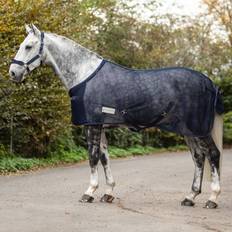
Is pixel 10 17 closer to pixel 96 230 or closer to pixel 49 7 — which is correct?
pixel 49 7

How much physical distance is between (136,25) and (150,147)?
6.30 m

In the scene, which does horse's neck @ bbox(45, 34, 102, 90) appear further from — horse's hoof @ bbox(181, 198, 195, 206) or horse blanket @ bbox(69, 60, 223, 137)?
horse's hoof @ bbox(181, 198, 195, 206)

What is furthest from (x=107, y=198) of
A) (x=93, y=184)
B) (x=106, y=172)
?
(x=106, y=172)

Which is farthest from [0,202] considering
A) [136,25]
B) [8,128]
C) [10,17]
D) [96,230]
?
[136,25]

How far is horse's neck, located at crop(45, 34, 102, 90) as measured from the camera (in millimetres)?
9320

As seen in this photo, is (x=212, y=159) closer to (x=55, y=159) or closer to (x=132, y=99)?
(x=132, y=99)

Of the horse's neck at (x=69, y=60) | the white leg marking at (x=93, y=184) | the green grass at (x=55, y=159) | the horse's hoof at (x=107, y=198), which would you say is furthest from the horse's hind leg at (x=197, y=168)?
the green grass at (x=55, y=159)

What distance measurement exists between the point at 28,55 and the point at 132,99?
1763 mm

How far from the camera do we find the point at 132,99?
901 cm

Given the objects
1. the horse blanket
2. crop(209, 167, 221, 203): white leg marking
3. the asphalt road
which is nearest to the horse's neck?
the horse blanket

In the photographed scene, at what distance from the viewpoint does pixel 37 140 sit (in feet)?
57.7

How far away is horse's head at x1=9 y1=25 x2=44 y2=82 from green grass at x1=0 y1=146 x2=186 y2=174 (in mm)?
5861

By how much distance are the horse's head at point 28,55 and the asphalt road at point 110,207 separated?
6.50ft

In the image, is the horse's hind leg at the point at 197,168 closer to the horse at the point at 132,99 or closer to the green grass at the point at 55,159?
Answer: the horse at the point at 132,99
